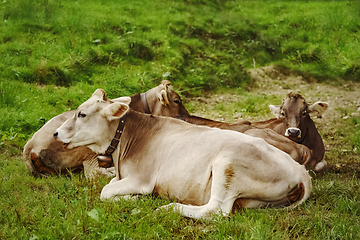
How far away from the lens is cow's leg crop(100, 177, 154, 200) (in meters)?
4.71

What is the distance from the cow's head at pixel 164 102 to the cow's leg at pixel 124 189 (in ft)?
9.91

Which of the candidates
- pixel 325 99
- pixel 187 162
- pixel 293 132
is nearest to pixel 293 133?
pixel 293 132

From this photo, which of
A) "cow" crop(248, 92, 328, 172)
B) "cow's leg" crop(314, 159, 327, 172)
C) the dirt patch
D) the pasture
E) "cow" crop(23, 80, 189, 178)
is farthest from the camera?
the dirt patch

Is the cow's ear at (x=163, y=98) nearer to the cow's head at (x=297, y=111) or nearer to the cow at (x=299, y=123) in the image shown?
the cow at (x=299, y=123)

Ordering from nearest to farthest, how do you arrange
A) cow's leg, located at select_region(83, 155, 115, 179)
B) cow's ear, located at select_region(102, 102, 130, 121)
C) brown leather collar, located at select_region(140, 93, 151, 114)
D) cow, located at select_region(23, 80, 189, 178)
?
cow's ear, located at select_region(102, 102, 130, 121)
cow's leg, located at select_region(83, 155, 115, 179)
cow, located at select_region(23, 80, 189, 178)
brown leather collar, located at select_region(140, 93, 151, 114)

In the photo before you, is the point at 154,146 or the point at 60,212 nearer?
the point at 60,212

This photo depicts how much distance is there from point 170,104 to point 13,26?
7069 millimetres

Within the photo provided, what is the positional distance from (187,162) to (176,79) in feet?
24.9

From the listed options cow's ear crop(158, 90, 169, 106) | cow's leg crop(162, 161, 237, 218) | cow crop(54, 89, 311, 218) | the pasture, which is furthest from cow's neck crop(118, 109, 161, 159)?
cow's ear crop(158, 90, 169, 106)

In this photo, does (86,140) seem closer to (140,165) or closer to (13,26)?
(140,165)

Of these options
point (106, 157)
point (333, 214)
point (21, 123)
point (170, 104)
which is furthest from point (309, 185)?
point (21, 123)

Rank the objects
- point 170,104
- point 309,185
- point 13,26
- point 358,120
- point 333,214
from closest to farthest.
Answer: point 333,214 → point 309,185 → point 170,104 → point 358,120 → point 13,26

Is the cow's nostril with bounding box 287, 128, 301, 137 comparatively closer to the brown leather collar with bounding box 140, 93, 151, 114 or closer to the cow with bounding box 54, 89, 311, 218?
the cow with bounding box 54, 89, 311, 218

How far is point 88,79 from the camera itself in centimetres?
1070
